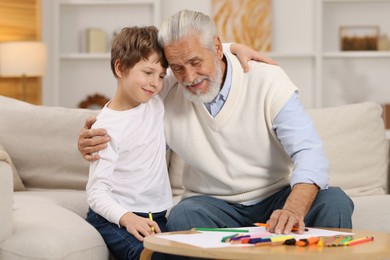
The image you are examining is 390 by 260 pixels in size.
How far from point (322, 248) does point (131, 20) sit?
5.28 m

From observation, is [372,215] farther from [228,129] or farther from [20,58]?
→ [20,58]

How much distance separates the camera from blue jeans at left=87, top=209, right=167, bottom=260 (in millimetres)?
2381

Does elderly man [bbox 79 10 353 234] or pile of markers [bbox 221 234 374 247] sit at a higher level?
elderly man [bbox 79 10 353 234]

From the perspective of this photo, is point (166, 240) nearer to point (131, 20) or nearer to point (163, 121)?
point (163, 121)

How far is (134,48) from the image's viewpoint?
8.30 ft

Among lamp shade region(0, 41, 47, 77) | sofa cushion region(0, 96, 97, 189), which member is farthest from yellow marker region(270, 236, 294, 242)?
lamp shade region(0, 41, 47, 77)

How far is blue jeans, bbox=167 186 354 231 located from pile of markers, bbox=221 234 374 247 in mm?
344

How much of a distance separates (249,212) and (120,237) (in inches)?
17.4

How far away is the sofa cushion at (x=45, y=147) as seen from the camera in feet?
10.9

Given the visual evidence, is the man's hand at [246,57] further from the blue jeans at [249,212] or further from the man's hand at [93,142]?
the man's hand at [93,142]

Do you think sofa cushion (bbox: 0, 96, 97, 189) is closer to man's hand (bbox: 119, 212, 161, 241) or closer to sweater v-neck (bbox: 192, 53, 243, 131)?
sweater v-neck (bbox: 192, 53, 243, 131)

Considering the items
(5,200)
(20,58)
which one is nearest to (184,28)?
A: (5,200)

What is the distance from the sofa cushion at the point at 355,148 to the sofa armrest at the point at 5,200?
4.42ft

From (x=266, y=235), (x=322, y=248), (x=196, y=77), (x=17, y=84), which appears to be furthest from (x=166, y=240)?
(x=17, y=84)
